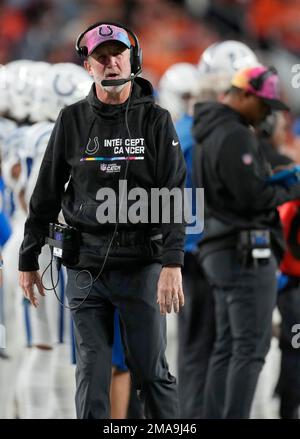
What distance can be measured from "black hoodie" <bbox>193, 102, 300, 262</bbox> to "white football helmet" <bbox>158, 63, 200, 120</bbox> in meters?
1.93

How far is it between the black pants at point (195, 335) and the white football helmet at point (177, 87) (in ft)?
5.82

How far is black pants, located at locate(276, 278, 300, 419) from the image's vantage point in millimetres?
5875

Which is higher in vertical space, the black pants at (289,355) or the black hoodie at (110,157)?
the black hoodie at (110,157)

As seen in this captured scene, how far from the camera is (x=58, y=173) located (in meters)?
4.32

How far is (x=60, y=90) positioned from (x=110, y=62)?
5.69 ft

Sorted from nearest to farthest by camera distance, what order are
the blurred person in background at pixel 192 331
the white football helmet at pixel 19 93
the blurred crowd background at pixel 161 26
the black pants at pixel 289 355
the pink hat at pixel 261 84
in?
1. the pink hat at pixel 261 84
2. the black pants at pixel 289 355
3. the blurred person in background at pixel 192 331
4. the white football helmet at pixel 19 93
5. the blurred crowd background at pixel 161 26

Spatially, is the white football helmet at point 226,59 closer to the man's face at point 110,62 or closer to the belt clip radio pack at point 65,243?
the man's face at point 110,62

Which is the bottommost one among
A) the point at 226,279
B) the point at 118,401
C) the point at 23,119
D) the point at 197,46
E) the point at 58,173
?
the point at 118,401

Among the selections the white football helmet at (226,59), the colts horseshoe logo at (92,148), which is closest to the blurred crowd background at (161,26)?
the white football helmet at (226,59)

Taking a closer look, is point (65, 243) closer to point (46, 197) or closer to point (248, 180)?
point (46, 197)

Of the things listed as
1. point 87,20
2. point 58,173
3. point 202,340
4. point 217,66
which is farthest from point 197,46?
point 58,173

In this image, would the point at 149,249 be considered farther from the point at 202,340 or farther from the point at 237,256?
the point at 202,340

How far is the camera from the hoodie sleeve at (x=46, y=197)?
4.29m

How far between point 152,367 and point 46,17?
12.0m
